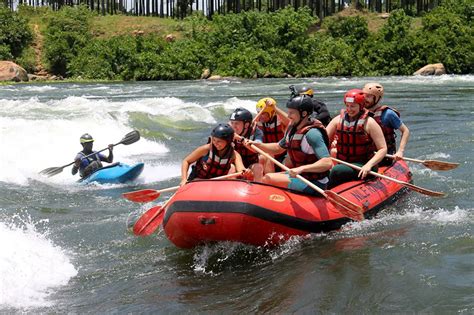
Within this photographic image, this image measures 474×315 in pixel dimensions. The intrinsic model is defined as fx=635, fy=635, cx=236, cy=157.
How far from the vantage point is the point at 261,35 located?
42.0m

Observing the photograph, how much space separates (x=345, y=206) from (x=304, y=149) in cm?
65

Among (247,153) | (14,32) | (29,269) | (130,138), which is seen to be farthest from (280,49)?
(29,269)

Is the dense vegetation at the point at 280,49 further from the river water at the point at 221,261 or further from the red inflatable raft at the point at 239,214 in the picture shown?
the red inflatable raft at the point at 239,214

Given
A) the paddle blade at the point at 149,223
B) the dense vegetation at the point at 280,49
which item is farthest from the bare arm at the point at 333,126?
the dense vegetation at the point at 280,49

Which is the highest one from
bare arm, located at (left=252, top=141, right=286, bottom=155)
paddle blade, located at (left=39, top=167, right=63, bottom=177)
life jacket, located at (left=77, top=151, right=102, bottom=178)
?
bare arm, located at (left=252, top=141, right=286, bottom=155)

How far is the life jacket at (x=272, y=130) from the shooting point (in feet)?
23.2

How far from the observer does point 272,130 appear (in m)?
7.07

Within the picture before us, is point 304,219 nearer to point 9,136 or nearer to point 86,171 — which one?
point 86,171

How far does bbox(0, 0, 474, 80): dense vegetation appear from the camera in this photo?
38.8m

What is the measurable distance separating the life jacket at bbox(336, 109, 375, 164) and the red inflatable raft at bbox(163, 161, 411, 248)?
3.68 ft

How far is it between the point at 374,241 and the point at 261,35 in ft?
123

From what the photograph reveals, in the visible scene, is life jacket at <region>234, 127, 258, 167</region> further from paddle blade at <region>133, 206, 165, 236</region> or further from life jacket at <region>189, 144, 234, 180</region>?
paddle blade at <region>133, 206, 165, 236</region>

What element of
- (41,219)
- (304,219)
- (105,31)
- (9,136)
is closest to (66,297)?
(304,219)

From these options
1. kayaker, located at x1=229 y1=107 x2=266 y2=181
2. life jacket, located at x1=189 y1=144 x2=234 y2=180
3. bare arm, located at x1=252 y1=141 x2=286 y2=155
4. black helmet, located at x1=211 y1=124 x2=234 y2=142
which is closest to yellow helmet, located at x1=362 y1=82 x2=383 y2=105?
kayaker, located at x1=229 y1=107 x2=266 y2=181
